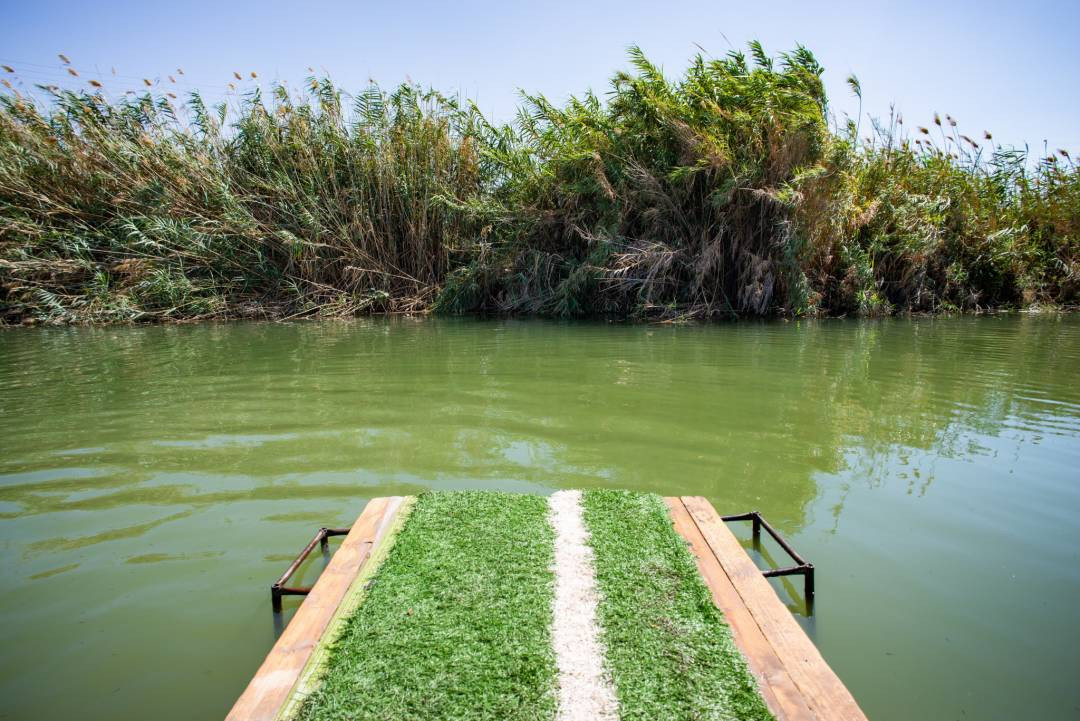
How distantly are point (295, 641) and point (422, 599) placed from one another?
41 cm

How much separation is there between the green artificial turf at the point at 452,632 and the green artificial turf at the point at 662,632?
0.20 m

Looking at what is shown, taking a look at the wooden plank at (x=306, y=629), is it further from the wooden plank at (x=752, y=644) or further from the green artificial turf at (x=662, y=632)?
the wooden plank at (x=752, y=644)

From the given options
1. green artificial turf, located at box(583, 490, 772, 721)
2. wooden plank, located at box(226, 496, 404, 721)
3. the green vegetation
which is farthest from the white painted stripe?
the green vegetation

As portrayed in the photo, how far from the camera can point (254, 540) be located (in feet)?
9.08

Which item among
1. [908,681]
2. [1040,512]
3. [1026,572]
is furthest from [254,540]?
[1040,512]

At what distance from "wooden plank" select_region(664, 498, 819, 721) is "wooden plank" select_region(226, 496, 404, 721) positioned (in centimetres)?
125

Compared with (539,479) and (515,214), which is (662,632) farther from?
(515,214)

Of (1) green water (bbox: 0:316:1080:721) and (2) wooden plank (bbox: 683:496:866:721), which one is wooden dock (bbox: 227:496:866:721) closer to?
(2) wooden plank (bbox: 683:496:866:721)

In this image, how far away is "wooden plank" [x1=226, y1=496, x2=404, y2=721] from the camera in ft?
5.50

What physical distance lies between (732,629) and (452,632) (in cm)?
86

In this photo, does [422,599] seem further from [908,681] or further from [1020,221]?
[1020,221]

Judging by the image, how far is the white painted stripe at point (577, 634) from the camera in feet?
5.52

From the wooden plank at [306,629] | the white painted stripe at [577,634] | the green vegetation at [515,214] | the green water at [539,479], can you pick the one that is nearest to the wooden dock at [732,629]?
the wooden plank at [306,629]

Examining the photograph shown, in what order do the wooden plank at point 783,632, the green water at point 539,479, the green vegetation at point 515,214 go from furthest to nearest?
the green vegetation at point 515,214 → the green water at point 539,479 → the wooden plank at point 783,632
